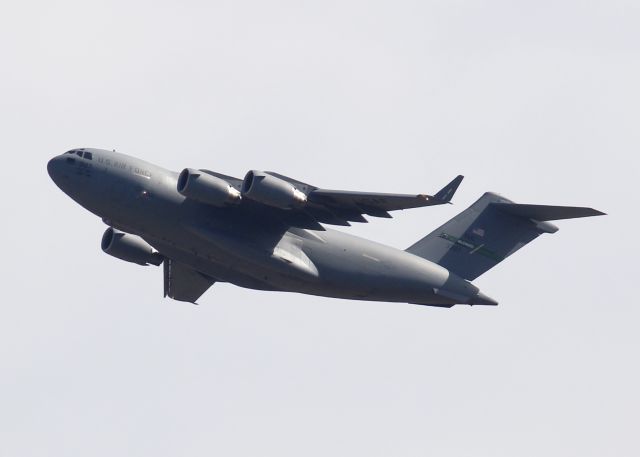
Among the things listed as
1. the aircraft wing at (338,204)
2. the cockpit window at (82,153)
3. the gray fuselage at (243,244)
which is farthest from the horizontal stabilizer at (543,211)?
the cockpit window at (82,153)

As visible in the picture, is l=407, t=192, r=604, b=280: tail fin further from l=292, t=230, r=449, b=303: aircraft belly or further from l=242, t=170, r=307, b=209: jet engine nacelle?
l=242, t=170, r=307, b=209: jet engine nacelle

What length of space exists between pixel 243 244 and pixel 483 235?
6.43 m

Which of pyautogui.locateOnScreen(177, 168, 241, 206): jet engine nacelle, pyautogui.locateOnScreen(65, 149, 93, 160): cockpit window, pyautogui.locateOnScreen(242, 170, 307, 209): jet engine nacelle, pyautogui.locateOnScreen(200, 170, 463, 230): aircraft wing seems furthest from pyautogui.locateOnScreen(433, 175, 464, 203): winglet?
pyautogui.locateOnScreen(65, 149, 93, 160): cockpit window

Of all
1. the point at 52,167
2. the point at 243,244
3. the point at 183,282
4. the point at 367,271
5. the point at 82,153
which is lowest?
the point at 183,282

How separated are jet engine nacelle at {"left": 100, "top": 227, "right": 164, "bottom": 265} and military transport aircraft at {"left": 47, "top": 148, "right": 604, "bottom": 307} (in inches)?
0.9

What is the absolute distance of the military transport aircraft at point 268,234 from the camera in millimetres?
25188

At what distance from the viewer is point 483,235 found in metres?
29.7

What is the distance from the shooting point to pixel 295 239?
2669cm

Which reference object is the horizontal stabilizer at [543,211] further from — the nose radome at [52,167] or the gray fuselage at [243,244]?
the nose radome at [52,167]

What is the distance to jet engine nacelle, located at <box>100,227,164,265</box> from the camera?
28641 mm

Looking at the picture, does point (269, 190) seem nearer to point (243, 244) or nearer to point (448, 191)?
point (243, 244)

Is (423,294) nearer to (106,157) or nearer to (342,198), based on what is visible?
(342,198)

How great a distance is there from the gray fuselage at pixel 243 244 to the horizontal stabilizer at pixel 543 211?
7.70 ft

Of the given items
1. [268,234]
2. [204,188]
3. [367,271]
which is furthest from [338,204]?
[204,188]
